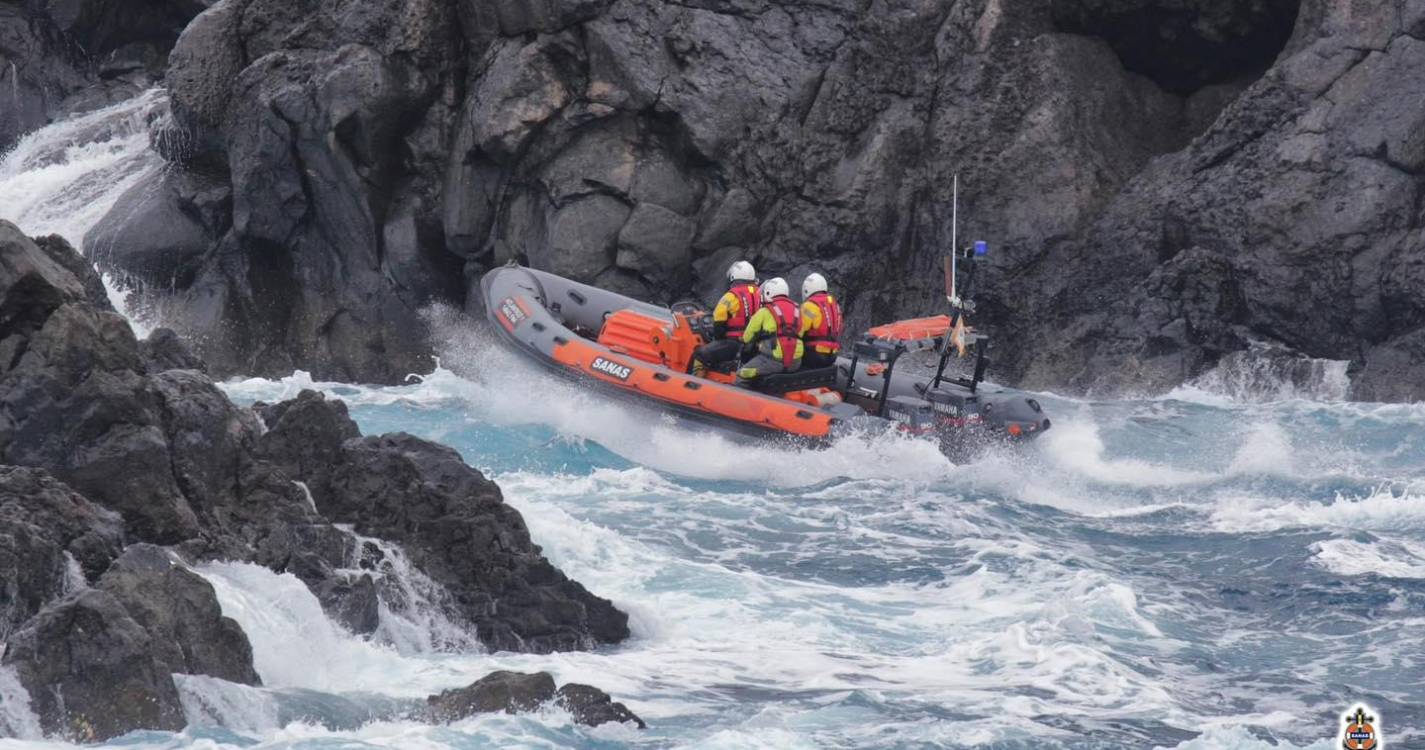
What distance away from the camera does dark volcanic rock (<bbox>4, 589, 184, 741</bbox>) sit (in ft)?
22.2

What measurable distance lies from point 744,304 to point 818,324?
2.31 feet

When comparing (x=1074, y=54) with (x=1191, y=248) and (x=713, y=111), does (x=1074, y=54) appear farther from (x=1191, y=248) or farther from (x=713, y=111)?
(x=713, y=111)

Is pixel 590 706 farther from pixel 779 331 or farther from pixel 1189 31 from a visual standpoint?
pixel 1189 31

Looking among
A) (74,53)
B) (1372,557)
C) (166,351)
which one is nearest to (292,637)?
(166,351)

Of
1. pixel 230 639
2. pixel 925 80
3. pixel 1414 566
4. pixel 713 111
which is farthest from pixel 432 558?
pixel 925 80

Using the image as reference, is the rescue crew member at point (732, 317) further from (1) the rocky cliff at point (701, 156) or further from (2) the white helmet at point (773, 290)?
(1) the rocky cliff at point (701, 156)

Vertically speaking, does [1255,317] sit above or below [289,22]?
below

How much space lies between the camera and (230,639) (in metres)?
7.54

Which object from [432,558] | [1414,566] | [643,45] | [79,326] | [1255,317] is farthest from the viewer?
[643,45]

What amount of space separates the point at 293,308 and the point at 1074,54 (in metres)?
8.53

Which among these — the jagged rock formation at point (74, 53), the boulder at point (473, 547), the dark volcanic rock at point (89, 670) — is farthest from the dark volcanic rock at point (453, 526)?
the jagged rock formation at point (74, 53)

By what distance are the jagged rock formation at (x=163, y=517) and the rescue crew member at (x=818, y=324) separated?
506cm

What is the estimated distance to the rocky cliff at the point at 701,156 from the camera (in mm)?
17938

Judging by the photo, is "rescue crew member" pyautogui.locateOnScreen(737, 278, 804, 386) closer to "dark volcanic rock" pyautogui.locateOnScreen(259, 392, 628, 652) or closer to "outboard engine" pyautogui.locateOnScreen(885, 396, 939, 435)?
"outboard engine" pyautogui.locateOnScreen(885, 396, 939, 435)
